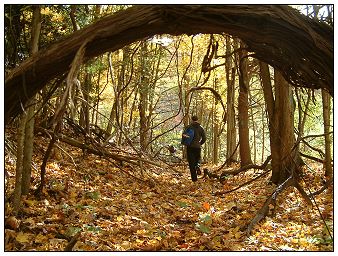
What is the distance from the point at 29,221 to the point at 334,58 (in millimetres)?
3733

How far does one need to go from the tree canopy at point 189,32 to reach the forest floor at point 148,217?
5.00 feet

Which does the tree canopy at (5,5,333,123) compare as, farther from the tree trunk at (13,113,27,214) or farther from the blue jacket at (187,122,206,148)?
the blue jacket at (187,122,206,148)

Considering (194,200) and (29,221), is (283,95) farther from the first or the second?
(29,221)

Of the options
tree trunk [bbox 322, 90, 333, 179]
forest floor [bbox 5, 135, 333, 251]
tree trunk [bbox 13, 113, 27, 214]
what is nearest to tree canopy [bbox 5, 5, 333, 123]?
tree trunk [bbox 13, 113, 27, 214]

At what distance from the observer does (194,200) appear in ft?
21.7

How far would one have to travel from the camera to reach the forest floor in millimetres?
4051

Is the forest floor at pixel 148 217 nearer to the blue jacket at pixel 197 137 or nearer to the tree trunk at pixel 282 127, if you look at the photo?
the tree trunk at pixel 282 127

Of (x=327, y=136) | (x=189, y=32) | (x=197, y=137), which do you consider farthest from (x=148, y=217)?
(x=197, y=137)

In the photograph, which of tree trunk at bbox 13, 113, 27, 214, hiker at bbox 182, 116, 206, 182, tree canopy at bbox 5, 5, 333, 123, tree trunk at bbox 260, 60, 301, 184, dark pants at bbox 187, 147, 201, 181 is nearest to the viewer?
tree canopy at bbox 5, 5, 333, 123

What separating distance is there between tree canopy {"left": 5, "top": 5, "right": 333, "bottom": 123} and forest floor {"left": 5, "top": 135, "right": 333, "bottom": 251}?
1.52 meters

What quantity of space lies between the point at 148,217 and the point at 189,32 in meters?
2.81
